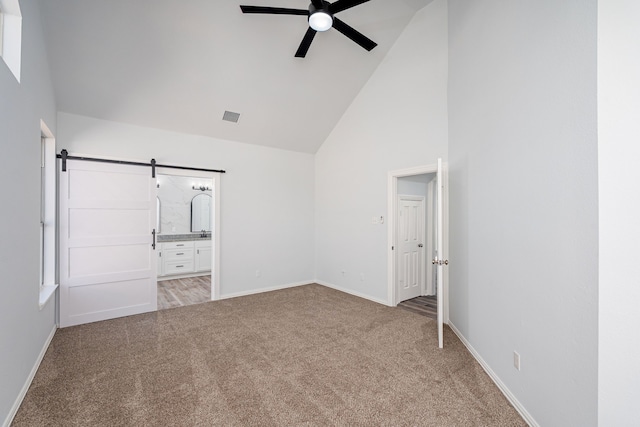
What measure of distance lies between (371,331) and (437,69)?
3395mm

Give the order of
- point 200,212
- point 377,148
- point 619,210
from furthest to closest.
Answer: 1. point 200,212
2. point 377,148
3. point 619,210

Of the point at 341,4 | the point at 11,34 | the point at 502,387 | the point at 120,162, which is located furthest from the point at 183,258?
the point at 502,387

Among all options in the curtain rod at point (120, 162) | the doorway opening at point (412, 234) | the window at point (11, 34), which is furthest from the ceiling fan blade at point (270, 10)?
the curtain rod at point (120, 162)

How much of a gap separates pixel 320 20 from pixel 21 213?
2826 mm

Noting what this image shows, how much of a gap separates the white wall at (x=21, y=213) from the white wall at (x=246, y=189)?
0.95 meters

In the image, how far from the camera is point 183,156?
173 inches

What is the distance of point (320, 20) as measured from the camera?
2502 millimetres

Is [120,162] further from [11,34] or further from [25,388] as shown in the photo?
[25,388]

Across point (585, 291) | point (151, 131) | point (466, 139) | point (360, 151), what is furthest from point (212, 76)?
point (585, 291)

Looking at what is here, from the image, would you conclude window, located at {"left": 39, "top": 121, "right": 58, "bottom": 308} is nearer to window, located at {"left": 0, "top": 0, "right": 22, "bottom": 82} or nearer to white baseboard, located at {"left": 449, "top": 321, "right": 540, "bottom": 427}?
window, located at {"left": 0, "top": 0, "right": 22, "bottom": 82}

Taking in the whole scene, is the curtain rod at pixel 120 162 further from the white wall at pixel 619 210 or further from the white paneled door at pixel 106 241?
the white wall at pixel 619 210

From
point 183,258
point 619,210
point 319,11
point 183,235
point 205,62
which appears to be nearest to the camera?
point 619,210

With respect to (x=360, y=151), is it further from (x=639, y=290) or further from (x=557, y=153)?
(x=639, y=290)

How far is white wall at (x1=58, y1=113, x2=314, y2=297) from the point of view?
383 cm
